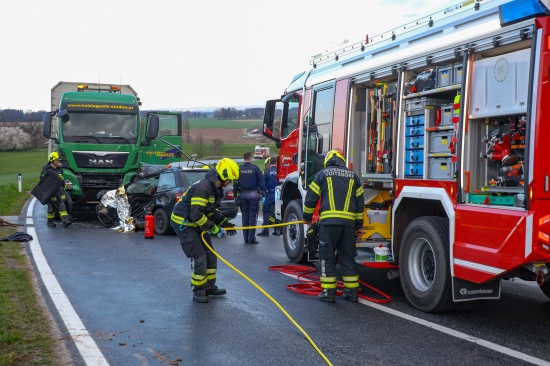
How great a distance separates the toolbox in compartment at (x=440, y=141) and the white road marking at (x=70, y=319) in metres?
3.99

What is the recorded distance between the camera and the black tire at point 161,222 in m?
14.3

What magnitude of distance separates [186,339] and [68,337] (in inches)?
42.9

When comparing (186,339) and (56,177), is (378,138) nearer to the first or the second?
(186,339)

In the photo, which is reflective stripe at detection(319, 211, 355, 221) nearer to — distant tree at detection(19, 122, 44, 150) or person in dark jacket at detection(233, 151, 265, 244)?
person in dark jacket at detection(233, 151, 265, 244)

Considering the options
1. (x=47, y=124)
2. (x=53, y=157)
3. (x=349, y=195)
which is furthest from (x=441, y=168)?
(x=47, y=124)

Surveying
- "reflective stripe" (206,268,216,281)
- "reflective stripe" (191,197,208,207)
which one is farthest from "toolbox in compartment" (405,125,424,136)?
"reflective stripe" (206,268,216,281)

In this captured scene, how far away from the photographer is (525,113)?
568 centimetres

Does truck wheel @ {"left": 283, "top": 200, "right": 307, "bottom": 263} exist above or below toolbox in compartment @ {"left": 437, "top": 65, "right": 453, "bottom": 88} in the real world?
below

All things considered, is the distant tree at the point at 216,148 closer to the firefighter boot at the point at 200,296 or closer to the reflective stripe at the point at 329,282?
the firefighter boot at the point at 200,296

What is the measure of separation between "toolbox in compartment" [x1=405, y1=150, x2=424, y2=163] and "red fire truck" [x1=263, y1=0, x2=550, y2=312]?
1 cm

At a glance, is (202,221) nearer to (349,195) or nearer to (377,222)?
(349,195)

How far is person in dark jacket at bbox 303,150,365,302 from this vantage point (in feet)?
25.4

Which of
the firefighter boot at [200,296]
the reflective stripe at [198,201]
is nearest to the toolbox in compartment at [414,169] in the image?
the reflective stripe at [198,201]

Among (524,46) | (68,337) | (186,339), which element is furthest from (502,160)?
(68,337)
